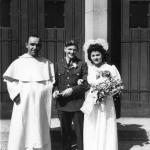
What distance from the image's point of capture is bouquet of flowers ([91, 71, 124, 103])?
22.2ft

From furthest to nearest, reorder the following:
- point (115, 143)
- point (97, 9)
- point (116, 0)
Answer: point (116, 0)
point (97, 9)
point (115, 143)

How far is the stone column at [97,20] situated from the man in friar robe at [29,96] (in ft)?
5.59

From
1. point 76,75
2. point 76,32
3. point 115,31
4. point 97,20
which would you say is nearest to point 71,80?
point 76,75

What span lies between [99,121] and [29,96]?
1.06 m

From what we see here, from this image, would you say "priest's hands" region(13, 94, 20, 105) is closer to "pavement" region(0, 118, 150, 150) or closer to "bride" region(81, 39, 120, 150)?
"bride" region(81, 39, 120, 150)

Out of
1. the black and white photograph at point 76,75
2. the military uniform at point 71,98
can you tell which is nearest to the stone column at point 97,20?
the black and white photograph at point 76,75

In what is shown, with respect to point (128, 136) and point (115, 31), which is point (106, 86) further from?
point (115, 31)

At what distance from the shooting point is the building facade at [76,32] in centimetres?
952

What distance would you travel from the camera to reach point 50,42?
9.61 meters

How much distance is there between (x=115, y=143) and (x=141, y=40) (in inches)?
126

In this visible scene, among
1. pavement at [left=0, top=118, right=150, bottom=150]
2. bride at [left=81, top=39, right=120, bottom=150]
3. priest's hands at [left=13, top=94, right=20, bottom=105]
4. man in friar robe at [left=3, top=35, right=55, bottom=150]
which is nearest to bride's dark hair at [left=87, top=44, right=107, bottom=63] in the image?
bride at [left=81, top=39, right=120, bottom=150]

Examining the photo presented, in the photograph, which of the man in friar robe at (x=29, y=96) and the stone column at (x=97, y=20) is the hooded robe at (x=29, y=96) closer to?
the man in friar robe at (x=29, y=96)

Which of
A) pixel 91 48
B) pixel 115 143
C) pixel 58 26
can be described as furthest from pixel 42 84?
pixel 58 26

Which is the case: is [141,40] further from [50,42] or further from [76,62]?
[76,62]
